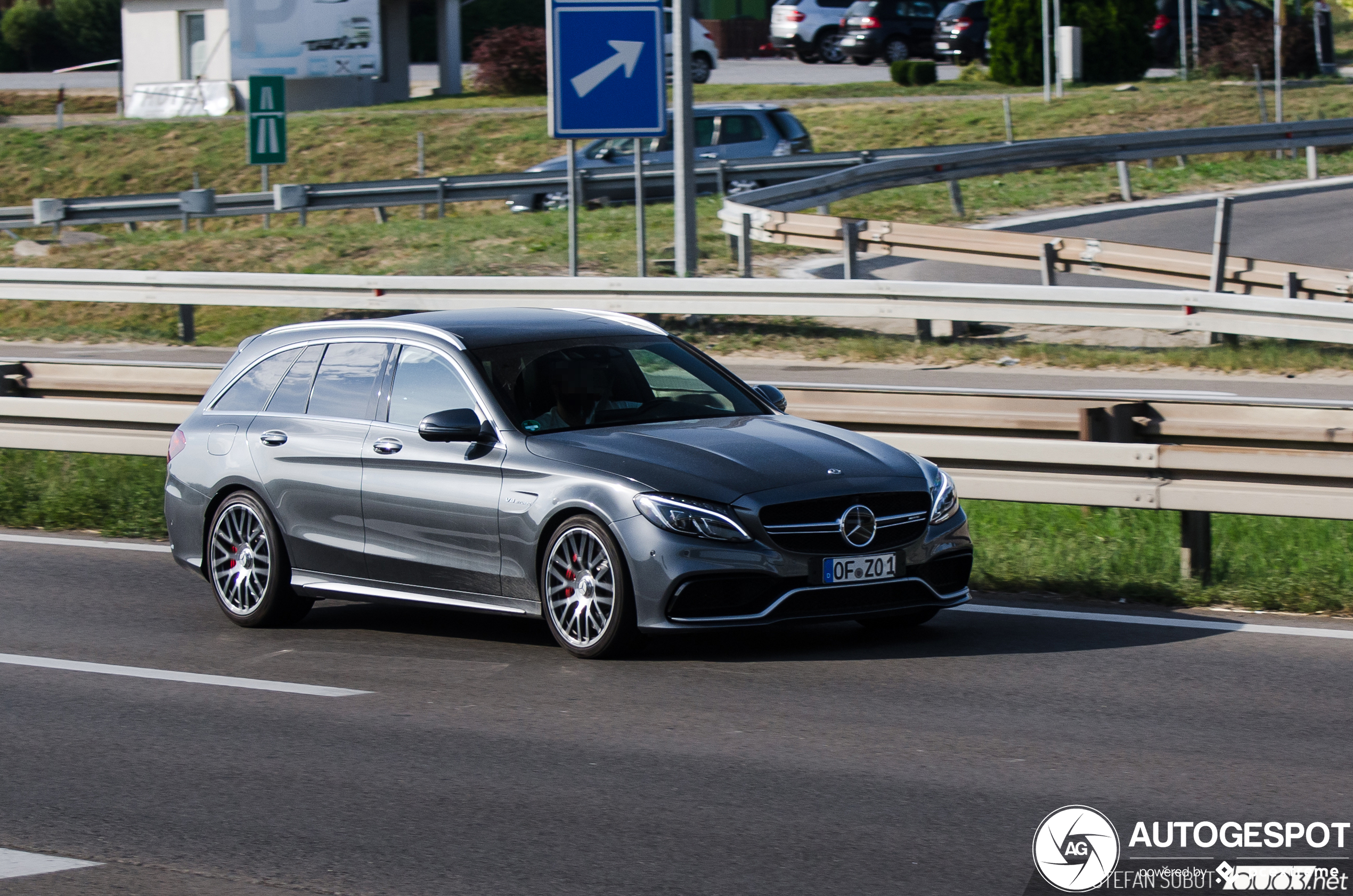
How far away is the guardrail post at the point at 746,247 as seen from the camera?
21.5m

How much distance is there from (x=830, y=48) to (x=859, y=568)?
55.3 metres

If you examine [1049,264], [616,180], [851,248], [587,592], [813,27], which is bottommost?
[587,592]

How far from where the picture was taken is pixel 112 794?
20.1 ft

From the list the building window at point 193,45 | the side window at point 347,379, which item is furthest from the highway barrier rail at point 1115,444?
the building window at point 193,45

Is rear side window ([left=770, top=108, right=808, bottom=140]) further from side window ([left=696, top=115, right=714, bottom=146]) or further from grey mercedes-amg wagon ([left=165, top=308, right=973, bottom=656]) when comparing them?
grey mercedes-amg wagon ([left=165, top=308, right=973, bottom=656])

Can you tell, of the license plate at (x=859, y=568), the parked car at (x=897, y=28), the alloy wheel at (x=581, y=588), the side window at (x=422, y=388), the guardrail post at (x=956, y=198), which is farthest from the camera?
the parked car at (x=897, y=28)

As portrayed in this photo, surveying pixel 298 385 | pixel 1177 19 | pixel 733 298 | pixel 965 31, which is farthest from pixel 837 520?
pixel 965 31

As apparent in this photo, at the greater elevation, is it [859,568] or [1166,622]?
[859,568]

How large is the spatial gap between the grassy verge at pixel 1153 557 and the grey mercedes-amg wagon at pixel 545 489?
131 cm

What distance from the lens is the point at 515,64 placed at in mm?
52031

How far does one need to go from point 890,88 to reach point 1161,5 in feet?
25.7

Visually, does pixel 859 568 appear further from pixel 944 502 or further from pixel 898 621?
pixel 898 621

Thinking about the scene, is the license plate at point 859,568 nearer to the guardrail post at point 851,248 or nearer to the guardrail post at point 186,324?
the guardrail post at point 851,248

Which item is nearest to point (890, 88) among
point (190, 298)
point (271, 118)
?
point (271, 118)
